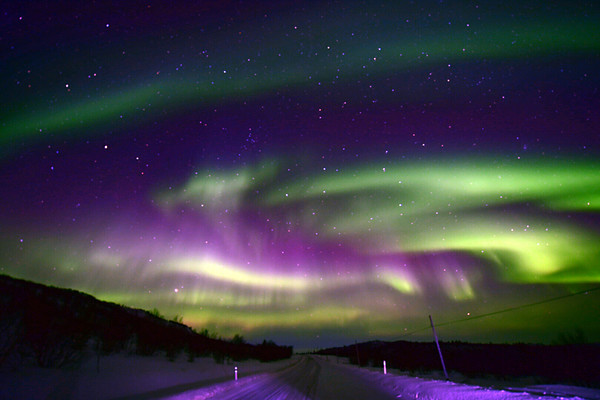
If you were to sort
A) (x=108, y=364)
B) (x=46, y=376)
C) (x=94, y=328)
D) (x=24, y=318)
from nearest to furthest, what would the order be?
(x=46, y=376) → (x=24, y=318) → (x=108, y=364) → (x=94, y=328)

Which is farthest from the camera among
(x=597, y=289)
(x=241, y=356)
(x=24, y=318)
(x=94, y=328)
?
(x=241, y=356)

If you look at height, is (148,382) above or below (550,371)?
above

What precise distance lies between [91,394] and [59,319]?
7751 mm

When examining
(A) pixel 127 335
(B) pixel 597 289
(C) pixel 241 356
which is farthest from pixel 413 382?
(C) pixel 241 356

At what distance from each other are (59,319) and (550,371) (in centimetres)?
5509

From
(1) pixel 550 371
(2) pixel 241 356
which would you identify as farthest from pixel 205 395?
(1) pixel 550 371

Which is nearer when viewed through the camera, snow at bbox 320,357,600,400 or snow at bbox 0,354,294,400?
snow at bbox 320,357,600,400

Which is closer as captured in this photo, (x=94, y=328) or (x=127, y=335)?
(x=94, y=328)

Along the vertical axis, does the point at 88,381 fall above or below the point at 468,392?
above

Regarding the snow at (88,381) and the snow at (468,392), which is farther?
the snow at (88,381)

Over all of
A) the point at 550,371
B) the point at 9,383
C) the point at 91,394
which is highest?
the point at 9,383

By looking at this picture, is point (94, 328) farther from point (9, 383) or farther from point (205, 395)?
point (205, 395)

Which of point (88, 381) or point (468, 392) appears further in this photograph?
point (88, 381)

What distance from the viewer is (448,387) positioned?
11891 mm
